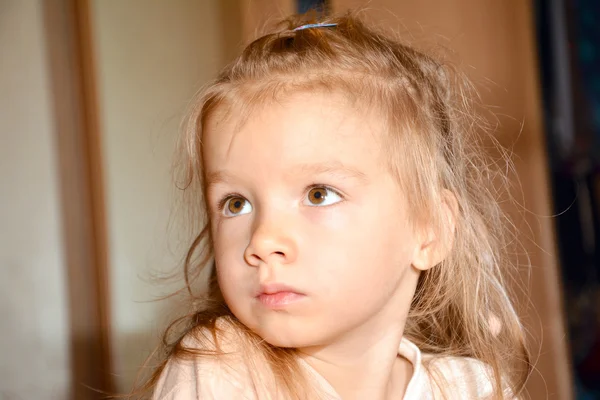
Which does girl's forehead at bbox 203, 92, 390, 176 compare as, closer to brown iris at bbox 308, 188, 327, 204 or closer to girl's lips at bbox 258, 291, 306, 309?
brown iris at bbox 308, 188, 327, 204

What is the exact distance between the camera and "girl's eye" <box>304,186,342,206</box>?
818 mm

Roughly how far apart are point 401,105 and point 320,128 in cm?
14

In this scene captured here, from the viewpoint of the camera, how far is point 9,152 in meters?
1.43

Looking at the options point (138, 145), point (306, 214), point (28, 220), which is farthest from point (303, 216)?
point (138, 145)

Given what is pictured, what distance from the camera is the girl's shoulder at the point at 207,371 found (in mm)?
833

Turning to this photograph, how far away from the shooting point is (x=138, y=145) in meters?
1.68

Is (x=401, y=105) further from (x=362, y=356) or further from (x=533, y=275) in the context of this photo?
(x=533, y=275)

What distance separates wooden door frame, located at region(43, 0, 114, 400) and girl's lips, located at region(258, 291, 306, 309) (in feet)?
2.70

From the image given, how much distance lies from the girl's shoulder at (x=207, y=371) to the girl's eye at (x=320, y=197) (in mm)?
191

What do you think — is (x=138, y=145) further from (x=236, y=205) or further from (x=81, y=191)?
(x=236, y=205)

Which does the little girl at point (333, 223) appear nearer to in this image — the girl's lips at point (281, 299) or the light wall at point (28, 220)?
the girl's lips at point (281, 299)

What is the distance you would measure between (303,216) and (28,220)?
82 cm

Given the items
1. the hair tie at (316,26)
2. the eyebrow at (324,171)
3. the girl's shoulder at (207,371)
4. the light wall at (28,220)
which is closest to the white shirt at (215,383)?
the girl's shoulder at (207,371)

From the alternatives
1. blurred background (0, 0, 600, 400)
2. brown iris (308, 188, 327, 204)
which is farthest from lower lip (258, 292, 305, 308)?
blurred background (0, 0, 600, 400)
